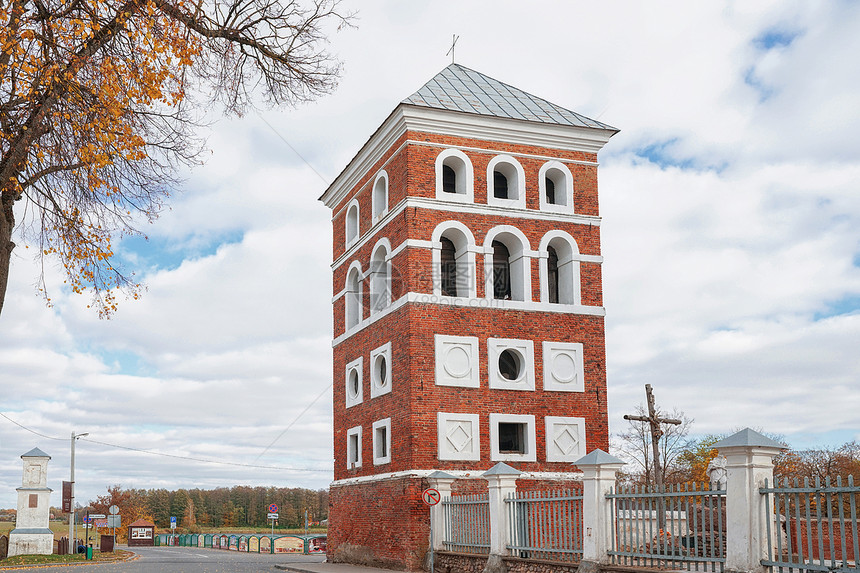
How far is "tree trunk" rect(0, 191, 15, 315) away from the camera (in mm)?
11227

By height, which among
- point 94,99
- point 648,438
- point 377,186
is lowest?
point 648,438

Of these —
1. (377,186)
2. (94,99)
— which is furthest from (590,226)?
(94,99)

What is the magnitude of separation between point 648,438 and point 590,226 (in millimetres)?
26440

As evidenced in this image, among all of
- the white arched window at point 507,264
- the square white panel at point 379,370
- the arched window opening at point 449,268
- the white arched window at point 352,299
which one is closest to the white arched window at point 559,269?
the white arched window at point 507,264

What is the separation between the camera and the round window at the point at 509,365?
85.5ft

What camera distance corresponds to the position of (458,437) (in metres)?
24.5

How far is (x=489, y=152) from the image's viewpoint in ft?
86.9

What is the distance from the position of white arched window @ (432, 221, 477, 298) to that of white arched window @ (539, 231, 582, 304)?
219 centimetres

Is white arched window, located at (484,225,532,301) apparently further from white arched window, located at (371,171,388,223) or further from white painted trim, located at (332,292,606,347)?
white arched window, located at (371,171,388,223)

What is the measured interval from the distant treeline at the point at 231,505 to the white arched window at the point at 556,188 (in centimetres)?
8170

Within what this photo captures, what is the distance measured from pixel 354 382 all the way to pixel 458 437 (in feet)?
19.7

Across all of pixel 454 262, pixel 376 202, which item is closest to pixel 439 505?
pixel 454 262

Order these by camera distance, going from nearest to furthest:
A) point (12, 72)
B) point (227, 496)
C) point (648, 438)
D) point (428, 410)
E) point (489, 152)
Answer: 1. point (12, 72)
2. point (428, 410)
3. point (489, 152)
4. point (648, 438)
5. point (227, 496)

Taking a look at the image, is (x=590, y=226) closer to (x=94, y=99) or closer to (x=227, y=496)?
(x=94, y=99)
